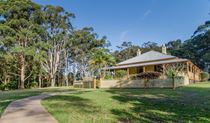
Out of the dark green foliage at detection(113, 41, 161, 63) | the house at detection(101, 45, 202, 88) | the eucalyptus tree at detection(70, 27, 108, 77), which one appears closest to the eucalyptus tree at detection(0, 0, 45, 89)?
the eucalyptus tree at detection(70, 27, 108, 77)

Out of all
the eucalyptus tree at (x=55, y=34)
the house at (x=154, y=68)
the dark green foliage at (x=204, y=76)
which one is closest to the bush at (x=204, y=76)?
the dark green foliage at (x=204, y=76)

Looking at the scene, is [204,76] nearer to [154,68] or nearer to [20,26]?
[154,68]

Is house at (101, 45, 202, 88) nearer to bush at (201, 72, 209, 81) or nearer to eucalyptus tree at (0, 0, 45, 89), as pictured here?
bush at (201, 72, 209, 81)

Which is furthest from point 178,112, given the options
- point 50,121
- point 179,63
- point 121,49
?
point 121,49

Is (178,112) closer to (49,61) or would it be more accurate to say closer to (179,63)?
(179,63)

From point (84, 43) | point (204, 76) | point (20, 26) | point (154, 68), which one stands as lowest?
point (204, 76)

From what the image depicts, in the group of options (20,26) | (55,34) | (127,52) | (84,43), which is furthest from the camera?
(127,52)

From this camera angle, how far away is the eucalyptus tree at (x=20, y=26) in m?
35.6

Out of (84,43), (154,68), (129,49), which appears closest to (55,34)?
(84,43)

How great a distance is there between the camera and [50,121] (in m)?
6.90

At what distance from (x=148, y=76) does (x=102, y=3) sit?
47.4 feet

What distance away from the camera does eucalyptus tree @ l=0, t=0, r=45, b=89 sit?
35625 millimetres

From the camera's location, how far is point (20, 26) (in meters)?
37.4

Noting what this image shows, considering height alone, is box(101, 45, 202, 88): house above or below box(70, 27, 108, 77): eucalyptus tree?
below
